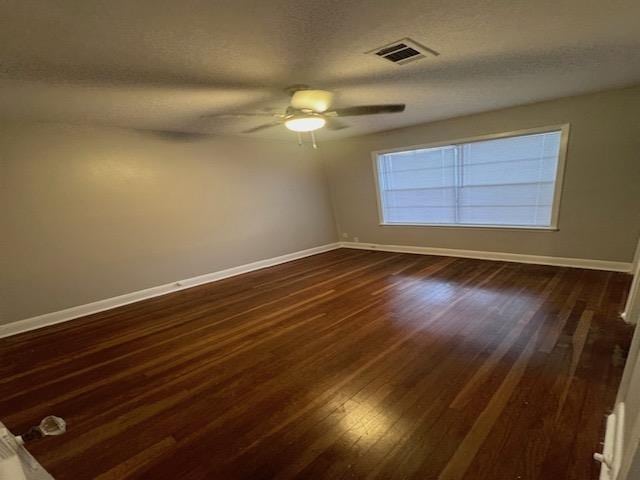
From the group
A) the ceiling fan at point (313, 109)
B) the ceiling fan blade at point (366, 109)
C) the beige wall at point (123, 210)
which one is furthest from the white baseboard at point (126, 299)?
the ceiling fan blade at point (366, 109)

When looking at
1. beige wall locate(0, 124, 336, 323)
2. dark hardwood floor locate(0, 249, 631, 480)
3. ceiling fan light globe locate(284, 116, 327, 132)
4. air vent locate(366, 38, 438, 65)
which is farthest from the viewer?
beige wall locate(0, 124, 336, 323)

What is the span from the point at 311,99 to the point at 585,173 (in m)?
3.60

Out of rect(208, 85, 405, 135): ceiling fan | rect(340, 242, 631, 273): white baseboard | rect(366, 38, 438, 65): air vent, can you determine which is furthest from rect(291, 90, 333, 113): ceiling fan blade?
rect(340, 242, 631, 273): white baseboard

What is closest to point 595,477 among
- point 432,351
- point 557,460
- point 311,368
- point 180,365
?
point 557,460

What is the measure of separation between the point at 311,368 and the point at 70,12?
2.55 metres

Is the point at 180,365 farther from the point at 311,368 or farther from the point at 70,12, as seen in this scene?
the point at 70,12

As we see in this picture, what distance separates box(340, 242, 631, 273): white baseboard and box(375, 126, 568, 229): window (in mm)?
466

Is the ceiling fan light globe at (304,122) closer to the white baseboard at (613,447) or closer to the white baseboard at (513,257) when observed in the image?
the white baseboard at (613,447)

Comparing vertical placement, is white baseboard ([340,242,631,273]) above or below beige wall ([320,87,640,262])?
below

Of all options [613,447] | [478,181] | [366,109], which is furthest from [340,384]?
[478,181]

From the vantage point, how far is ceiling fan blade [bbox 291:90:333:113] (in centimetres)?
268

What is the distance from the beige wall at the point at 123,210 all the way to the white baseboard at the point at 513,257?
7.43ft

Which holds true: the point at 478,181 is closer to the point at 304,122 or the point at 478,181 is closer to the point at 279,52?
the point at 304,122

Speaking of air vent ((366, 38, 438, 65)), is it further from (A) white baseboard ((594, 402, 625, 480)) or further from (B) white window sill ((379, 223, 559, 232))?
(B) white window sill ((379, 223, 559, 232))
